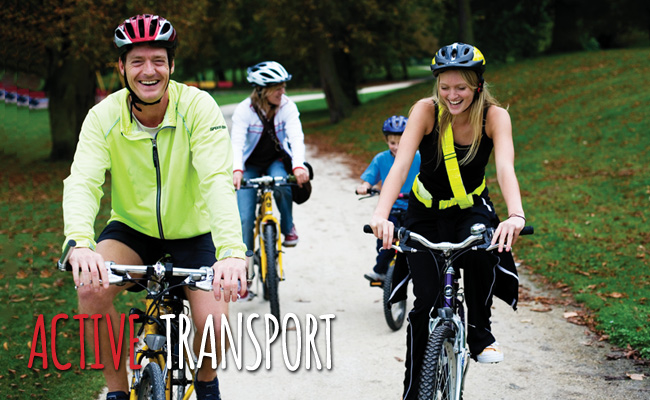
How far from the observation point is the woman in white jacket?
6.47m

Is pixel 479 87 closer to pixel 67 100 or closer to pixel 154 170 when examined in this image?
pixel 154 170

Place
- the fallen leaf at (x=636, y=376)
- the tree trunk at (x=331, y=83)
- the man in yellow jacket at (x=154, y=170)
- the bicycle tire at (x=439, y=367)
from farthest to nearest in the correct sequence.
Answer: the tree trunk at (x=331, y=83), the fallen leaf at (x=636, y=376), the bicycle tire at (x=439, y=367), the man in yellow jacket at (x=154, y=170)

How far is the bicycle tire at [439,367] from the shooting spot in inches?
141

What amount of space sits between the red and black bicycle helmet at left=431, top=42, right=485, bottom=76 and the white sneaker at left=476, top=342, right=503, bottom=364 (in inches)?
55.8

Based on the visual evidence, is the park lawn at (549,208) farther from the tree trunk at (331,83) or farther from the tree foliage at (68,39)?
the tree trunk at (331,83)

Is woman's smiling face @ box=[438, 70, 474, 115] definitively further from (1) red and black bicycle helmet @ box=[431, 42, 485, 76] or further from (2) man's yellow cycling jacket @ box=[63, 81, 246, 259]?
(2) man's yellow cycling jacket @ box=[63, 81, 246, 259]

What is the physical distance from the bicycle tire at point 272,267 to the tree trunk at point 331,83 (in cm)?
2185

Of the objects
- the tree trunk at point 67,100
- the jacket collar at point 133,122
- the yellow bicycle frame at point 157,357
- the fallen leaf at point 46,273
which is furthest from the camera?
the tree trunk at point 67,100

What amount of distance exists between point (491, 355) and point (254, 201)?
3315mm

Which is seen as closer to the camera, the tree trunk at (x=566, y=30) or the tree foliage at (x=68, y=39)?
the tree foliage at (x=68, y=39)

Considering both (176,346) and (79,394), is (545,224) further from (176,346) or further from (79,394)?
(176,346)

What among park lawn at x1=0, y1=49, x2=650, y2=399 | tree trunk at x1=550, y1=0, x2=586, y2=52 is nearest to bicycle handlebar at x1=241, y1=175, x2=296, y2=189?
park lawn at x1=0, y1=49, x2=650, y2=399

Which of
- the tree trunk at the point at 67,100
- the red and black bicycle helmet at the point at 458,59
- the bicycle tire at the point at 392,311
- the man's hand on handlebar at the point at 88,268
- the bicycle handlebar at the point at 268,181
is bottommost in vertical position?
the bicycle tire at the point at 392,311

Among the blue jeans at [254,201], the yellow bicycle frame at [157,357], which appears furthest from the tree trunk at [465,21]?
the yellow bicycle frame at [157,357]
